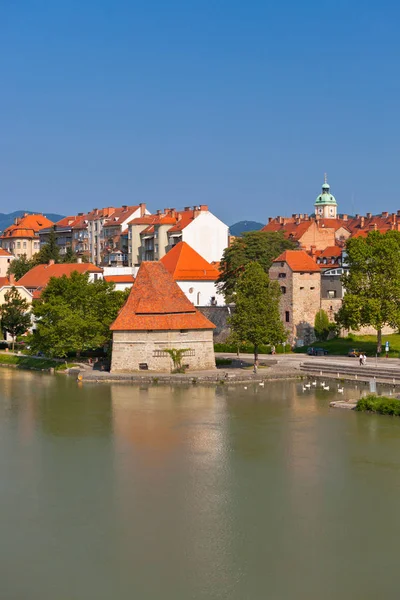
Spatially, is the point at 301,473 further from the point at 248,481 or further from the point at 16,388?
the point at 16,388

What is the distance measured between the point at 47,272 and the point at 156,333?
1257 inches

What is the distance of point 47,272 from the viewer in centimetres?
7562

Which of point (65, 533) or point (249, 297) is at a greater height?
point (249, 297)

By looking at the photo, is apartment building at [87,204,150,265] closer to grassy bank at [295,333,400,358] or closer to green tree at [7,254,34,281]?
green tree at [7,254,34,281]

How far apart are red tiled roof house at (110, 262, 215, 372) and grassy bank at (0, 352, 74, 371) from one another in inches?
238

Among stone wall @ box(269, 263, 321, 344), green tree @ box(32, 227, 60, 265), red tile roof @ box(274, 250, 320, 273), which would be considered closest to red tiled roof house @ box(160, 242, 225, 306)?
red tile roof @ box(274, 250, 320, 273)

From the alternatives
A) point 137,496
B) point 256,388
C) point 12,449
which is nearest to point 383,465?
point 137,496

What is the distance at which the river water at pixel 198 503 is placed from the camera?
1811cm

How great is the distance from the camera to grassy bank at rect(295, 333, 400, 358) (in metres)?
51.8

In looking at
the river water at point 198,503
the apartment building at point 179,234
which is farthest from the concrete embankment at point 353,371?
the apartment building at point 179,234

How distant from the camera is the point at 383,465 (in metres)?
26.7

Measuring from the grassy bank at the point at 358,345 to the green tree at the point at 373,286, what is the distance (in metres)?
1.74

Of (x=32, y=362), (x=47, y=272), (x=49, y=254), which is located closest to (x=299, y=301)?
(x=32, y=362)

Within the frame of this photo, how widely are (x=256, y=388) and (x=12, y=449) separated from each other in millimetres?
15543
